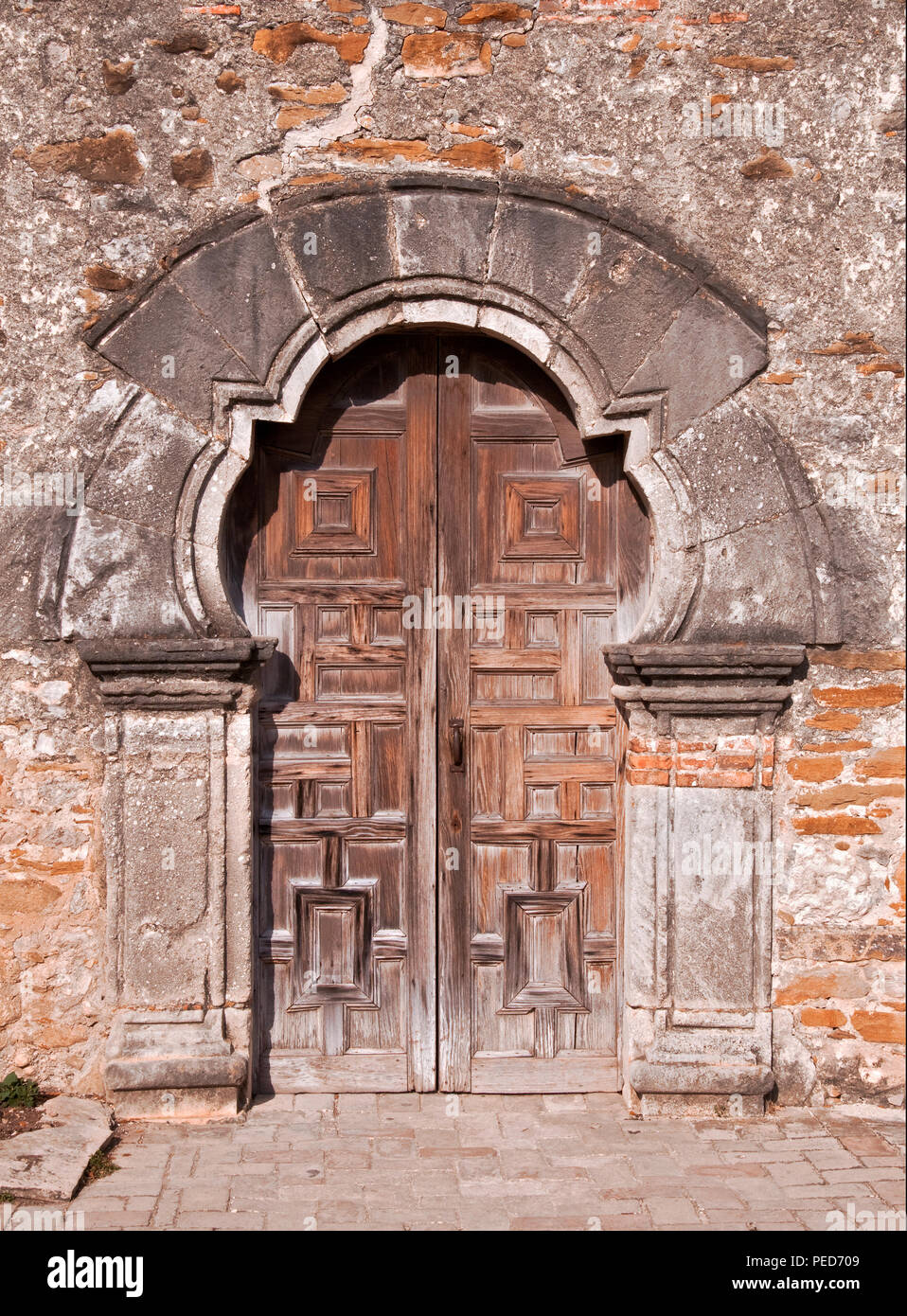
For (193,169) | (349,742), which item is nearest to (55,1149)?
(349,742)

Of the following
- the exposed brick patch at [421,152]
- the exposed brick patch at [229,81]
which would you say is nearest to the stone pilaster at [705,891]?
the exposed brick patch at [421,152]

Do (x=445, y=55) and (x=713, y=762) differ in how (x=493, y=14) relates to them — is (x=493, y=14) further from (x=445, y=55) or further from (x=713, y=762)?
(x=713, y=762)

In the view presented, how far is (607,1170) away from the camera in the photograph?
139 inches

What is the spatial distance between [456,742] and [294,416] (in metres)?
1.30

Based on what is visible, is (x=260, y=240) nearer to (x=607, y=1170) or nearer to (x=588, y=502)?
(x=588, y=502)

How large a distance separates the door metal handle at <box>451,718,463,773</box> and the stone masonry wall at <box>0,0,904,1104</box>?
0.64m

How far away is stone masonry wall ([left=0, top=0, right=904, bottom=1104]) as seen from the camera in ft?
12.1

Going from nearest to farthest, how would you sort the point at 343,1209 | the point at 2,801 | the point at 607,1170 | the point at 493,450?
the point at 343,1209 < the point at 607,1170 < the point at 2,801 < the point at 493,450

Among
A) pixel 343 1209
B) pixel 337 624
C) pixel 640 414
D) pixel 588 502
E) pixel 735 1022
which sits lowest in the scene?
pixel 343 1209

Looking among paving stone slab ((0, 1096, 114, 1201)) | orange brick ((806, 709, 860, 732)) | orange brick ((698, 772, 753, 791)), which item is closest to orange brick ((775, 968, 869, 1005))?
orange brick ((698, 772, 753, 791))

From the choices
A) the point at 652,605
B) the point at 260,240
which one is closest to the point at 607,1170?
the point at 652,605

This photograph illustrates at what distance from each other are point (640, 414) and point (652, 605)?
2.19 feet

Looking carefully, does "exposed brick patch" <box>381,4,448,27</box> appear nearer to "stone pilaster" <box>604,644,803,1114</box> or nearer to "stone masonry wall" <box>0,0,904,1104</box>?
"stone masonry wall" <box>0,0,904,1104</box>

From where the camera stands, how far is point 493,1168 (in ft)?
11.6
